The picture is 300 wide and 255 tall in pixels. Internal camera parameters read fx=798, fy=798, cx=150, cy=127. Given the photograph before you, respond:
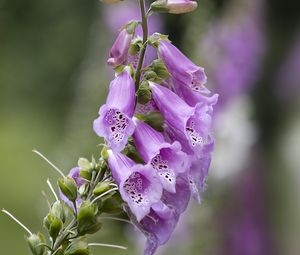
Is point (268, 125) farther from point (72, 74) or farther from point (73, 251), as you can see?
point (73, 251)

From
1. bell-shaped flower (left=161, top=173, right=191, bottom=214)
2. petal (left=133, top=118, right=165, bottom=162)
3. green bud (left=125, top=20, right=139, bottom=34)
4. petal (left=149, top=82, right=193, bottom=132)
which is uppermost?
green bud (left=125, top=20, right=139, bottom=34)

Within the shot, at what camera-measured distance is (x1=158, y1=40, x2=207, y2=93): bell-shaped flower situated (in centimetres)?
146

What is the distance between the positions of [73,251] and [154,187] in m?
0.19

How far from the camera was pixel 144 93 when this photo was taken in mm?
1417

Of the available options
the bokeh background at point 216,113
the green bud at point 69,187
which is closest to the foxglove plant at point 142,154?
the green bud at point 69,187

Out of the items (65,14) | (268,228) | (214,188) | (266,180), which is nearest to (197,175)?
(214,188)

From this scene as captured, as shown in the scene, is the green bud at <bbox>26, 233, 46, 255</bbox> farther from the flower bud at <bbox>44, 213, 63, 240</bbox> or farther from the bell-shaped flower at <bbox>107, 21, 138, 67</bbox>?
the bell-shaped flower at <bbox>107, 21, 138, 67</bbox>

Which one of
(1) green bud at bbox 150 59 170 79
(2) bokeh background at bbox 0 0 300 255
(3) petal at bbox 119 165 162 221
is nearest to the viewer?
(3) petal at bbox 119 165 162 221

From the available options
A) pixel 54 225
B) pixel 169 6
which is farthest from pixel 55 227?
pixel 169 6

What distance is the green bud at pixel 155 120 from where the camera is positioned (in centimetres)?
144

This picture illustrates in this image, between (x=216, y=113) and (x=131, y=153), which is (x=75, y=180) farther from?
(x=216, y=113)

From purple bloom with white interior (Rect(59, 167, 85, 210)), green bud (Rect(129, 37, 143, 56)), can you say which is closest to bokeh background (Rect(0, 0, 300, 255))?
purple bloom with white interior (Rect(59, 167, 85, 210))

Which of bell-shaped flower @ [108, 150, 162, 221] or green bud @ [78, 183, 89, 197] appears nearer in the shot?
bell-shaped flower @ [108, 150, 162, 221]

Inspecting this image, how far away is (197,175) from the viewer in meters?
1.45
